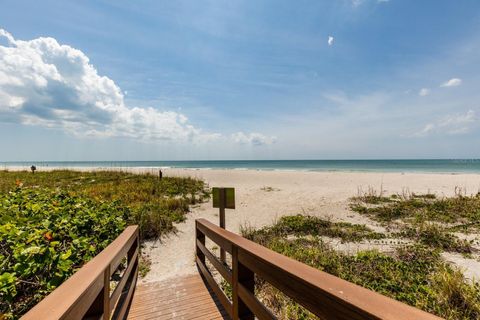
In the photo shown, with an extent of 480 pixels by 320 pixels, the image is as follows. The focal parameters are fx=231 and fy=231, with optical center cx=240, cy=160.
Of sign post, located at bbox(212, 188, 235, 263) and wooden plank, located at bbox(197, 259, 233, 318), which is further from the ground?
sign post, located at bbox(212, 188, 235, 263)

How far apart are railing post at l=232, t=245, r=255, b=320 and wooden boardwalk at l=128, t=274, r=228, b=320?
69 centimetres

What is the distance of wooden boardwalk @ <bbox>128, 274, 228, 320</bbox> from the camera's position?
123 inches

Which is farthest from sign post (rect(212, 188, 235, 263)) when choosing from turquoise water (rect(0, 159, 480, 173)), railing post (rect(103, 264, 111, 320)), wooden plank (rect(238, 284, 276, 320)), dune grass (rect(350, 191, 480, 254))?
turquoise water (rect(0, 159, 480, 173))

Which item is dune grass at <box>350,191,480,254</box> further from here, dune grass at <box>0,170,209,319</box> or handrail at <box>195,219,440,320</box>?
dune grass at <box>0,170,209,319</box>

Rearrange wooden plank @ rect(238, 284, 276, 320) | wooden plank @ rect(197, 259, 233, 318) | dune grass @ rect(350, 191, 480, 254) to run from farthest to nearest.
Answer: dune grass @ rect(350, 191, 480, 254) < wooden plank @ rect(197, 259, 233, 318) < wooden plank @ rect(238, 284, 276, 320)

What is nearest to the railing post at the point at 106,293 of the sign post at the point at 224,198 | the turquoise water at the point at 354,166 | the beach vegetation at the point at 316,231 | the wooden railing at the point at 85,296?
the wooden railing at the point at 85,296

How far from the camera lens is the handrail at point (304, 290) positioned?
1004mm

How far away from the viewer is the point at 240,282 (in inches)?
96.2

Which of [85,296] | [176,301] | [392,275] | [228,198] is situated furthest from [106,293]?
[392,275]

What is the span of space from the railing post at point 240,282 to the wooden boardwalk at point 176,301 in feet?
2.25

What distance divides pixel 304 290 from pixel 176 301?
2.80 meters

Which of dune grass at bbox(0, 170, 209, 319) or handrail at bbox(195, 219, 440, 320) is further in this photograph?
dune grass at bbox(0, 170, 209, 319)

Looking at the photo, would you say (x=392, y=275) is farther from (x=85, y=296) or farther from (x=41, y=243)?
(x=41, y=243)

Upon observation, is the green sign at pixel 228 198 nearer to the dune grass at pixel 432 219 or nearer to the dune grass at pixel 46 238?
the dune grass at pixel 46 238
